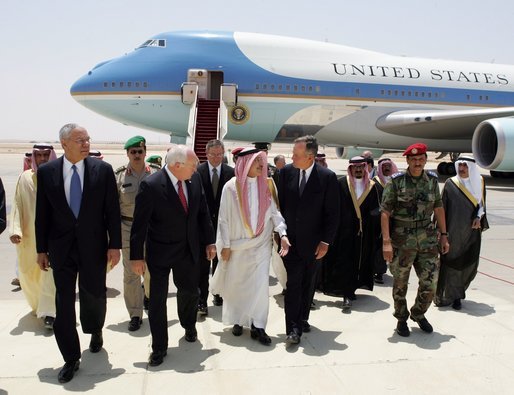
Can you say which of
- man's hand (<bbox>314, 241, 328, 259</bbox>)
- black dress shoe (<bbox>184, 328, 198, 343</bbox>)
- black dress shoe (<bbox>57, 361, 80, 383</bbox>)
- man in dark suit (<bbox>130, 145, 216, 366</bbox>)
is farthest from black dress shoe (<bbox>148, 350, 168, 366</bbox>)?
man's hand (<bbox>314, 241, 328, 259</bbox>)

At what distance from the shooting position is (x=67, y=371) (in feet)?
10.9

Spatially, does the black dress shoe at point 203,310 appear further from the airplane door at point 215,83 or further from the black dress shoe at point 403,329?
the airplane door at point 215,83

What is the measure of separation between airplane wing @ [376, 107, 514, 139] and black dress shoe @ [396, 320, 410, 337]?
45.4 ft

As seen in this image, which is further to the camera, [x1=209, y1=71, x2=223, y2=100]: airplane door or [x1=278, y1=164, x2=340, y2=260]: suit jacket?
[x1=209, y1=71, x2=223, y2=100]: airplane door

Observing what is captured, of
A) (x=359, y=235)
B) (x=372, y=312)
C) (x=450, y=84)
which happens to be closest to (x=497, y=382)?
(x=372, y=312)

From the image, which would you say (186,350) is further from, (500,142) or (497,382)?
(500,142)

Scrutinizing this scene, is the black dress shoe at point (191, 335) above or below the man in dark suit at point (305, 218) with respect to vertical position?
below

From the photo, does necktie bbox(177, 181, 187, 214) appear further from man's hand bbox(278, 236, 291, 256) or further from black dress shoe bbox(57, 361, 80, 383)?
black dress shoe bbox(57, 361, 80, 383)

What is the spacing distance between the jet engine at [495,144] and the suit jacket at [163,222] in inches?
540

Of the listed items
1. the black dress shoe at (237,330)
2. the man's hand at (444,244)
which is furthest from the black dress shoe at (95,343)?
the man's hand at (444,244)

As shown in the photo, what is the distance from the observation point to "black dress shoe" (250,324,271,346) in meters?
3.97

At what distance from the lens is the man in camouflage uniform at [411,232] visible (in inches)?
164

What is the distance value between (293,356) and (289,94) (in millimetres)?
13279

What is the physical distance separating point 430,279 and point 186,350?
2.10 metres
